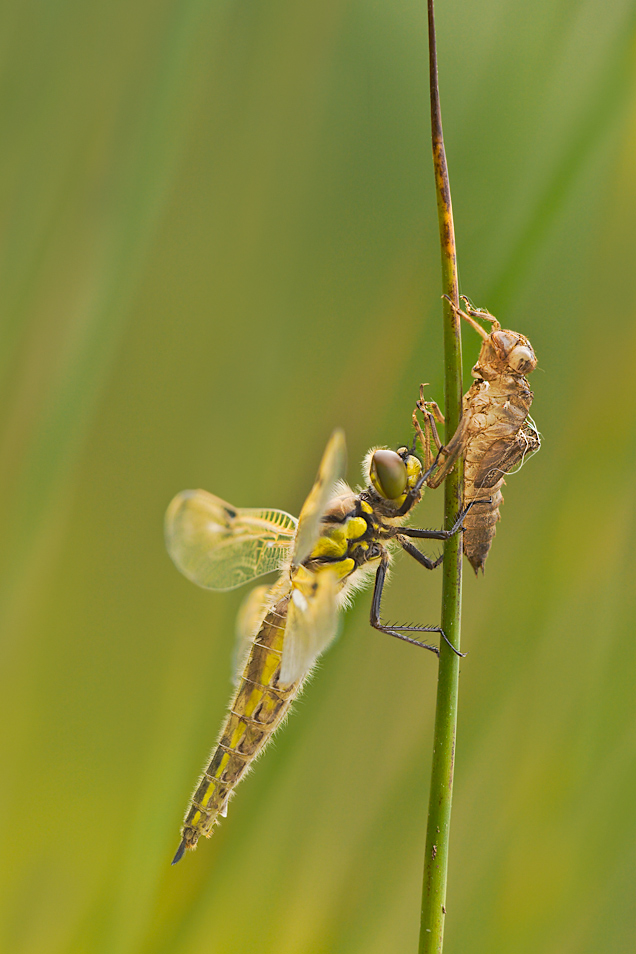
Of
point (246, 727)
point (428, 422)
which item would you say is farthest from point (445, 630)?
point (246, 727)

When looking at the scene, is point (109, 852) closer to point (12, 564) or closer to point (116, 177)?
point (12, 564)

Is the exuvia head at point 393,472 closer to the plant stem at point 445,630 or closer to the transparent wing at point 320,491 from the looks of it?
the transparent wing at point 320,491

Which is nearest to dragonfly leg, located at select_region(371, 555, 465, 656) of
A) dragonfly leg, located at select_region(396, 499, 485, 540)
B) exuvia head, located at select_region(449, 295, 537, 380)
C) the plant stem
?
dragonfly leg, located at select_region(396, 499, 485, 540)

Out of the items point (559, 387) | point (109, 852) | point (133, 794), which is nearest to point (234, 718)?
point (133, 794)

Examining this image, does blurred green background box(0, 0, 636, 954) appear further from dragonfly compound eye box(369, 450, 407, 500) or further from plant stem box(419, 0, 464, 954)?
plant stem box(419, 0, 464, 954)

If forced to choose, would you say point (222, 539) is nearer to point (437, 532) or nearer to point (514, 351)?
Answer: point (437, 532)

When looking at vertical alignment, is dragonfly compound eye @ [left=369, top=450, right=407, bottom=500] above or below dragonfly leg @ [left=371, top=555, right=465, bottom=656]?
above
